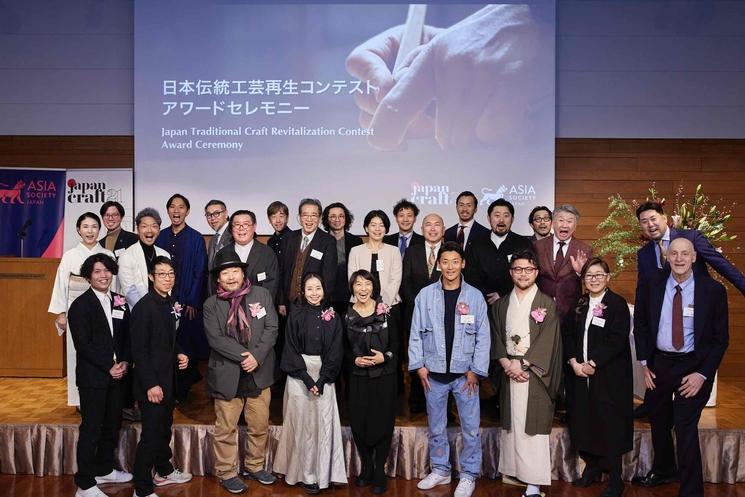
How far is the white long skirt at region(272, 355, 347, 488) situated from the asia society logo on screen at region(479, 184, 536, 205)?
282 centimetres

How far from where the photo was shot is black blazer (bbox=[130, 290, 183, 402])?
11.2 feet

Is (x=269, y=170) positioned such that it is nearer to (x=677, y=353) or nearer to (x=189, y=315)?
(x=189, y=315)

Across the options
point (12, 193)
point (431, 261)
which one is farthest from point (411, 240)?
point (12, 193)

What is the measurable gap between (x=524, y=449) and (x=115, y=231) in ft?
10.4

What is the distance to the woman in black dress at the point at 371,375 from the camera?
12.0 ft

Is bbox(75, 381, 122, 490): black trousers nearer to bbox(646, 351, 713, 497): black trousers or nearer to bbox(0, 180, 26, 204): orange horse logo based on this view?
bbox(646, 351, 713, 497): black trousers

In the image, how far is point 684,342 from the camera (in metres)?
3.43

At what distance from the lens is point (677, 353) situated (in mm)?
3461

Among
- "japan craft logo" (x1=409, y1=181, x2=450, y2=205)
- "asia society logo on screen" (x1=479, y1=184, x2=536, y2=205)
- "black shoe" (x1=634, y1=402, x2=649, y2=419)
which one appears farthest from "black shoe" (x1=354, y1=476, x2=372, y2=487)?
"asia society logo on screen" (x1=479, y1=184, x2=536, y2=205)

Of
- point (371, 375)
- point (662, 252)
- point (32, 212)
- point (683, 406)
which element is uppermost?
point (32, 212)

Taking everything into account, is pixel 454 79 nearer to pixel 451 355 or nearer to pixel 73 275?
pixel 451 355

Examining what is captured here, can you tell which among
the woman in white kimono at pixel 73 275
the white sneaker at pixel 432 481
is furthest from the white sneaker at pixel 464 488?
the woman in white kimono at pixel 73 275

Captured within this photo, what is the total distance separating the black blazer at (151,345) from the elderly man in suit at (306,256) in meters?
0.97

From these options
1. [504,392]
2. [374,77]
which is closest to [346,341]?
[504,392]
